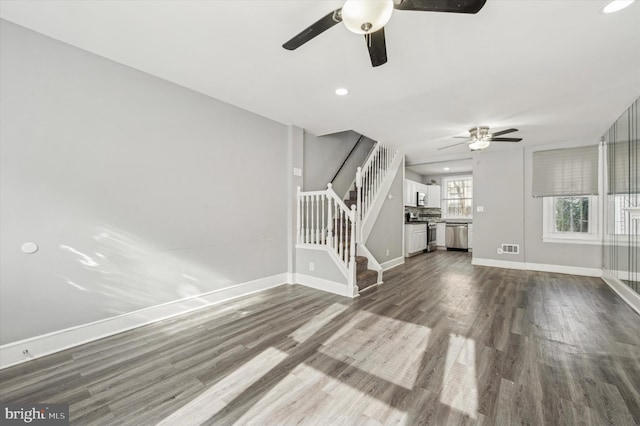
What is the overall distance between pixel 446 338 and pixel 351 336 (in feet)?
2.95

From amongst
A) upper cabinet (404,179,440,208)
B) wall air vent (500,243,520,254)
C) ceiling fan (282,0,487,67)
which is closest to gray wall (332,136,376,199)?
upper cabinet (404,179,440,208)

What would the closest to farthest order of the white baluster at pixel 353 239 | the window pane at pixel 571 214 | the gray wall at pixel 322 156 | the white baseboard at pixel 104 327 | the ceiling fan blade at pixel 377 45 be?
1. the ceiling fan blade at pixel 377 45
2. the white baseboard at pixel 104 327
3. the white baluster at pixel 353 239
4. the gray wall at pixel 322 156
5. the window pane at pixel 571 214

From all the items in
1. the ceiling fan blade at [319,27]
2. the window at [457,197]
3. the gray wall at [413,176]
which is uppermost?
the gray wall at [413,176]

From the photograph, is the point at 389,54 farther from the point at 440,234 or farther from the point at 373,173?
the point at 440,234

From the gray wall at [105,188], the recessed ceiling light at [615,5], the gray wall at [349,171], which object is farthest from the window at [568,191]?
the gray wall at [105,188]

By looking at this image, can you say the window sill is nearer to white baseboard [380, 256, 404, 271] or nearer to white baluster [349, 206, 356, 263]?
white baseboard [380, 256, 404, 271]

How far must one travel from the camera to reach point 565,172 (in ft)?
16.6

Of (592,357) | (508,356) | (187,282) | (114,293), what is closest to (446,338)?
(508,356)

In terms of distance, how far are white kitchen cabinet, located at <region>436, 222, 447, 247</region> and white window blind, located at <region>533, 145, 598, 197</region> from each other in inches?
130

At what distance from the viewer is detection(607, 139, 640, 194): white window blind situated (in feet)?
10.7

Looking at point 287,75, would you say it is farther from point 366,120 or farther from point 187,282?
→ point 187,282

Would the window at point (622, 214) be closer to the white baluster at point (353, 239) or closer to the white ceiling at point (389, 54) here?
the white ceiling at point (389, 54)

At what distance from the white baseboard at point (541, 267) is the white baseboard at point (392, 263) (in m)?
1.69

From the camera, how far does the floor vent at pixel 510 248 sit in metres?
5.55
